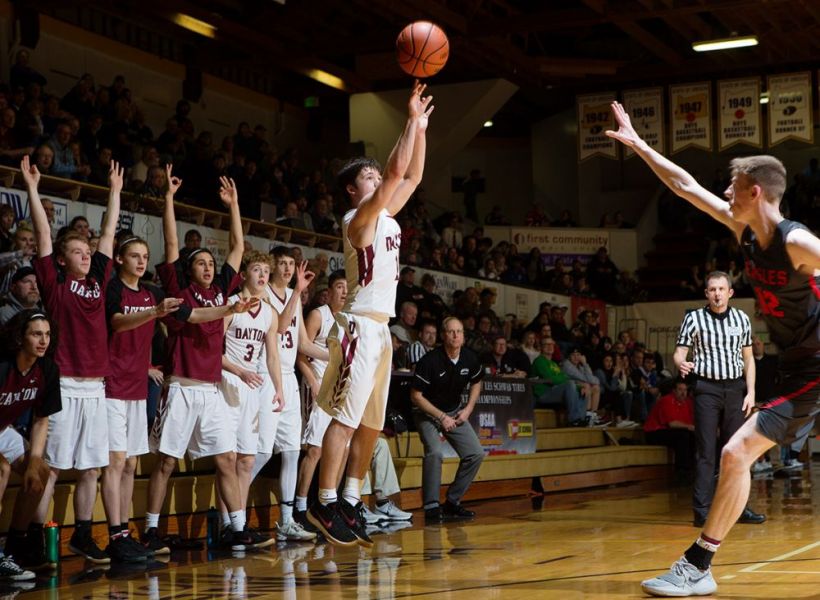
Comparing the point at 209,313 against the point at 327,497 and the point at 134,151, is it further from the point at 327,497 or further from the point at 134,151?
the point at 134,151

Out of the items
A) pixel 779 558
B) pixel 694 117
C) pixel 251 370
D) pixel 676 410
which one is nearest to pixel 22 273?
pixel 251 370

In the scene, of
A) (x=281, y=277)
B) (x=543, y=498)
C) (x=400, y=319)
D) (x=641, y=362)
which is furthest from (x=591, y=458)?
(x=281, y=277)

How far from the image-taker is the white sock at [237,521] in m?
7.14

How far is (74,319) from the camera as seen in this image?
21.2ft

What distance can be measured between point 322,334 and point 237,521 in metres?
1.75

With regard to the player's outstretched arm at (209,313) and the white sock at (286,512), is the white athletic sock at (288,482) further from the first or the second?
the player's outstretched arm at (209,313)

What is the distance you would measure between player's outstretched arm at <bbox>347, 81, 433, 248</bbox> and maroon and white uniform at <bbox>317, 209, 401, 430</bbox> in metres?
0.08

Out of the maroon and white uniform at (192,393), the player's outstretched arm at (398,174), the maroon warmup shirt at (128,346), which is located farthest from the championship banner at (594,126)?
the player's outstretched arm at (398,174)

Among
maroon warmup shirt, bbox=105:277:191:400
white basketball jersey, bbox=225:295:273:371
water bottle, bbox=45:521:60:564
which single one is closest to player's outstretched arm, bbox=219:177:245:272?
white basketball jersey, bbox=225:295:273:371

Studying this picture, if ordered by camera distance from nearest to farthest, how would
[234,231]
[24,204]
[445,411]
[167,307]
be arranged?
[167,307] < [234,231] < [445,411] < [24,204]

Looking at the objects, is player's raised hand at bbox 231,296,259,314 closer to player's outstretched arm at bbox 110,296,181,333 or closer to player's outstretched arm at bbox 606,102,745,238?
player's outstretched arm at bbox 110,296,181,333

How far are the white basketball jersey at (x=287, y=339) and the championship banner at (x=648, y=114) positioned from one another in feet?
35.7

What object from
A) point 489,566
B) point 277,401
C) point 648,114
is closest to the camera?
point 489,566

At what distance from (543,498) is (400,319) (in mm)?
2761
